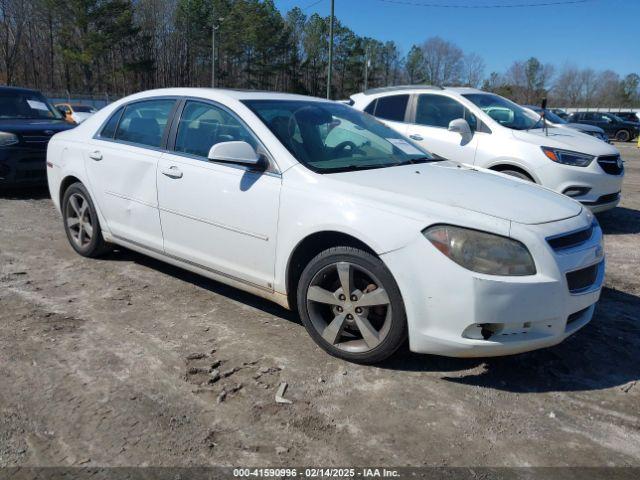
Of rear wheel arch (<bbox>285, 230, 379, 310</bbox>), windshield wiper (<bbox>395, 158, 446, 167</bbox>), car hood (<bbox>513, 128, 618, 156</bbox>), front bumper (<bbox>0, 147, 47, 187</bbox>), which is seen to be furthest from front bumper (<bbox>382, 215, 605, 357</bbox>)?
front bumper (<bbox>0, 147, 47, 187</bbox>)

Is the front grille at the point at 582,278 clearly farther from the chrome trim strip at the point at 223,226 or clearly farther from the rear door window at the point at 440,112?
the rear door window at the point at 440,112

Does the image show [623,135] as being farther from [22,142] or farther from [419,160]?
[22,142]

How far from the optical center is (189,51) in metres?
71.2

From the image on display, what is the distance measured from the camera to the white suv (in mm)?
6547

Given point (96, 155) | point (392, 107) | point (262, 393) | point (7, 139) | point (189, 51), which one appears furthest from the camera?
point (189, 51)

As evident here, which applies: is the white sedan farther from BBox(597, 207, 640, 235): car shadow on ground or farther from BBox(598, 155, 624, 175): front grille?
BBox(597, 207, 640, 235): car shadow on ground

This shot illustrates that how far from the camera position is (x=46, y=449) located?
7.77 ft

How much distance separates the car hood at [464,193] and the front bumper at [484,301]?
182 millimetres

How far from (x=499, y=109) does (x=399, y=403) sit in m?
5.82

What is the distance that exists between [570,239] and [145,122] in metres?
3.33

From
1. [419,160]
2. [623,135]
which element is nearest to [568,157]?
[419,160]

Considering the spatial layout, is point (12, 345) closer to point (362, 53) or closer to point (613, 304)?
point (613, 304)

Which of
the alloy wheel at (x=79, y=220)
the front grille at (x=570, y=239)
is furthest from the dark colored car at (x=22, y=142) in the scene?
the front grille at (x=570, y=239)

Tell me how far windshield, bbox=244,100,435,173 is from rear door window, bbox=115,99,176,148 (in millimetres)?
838
